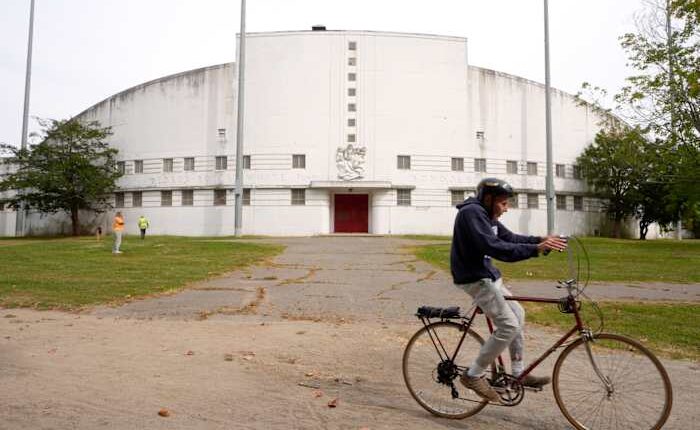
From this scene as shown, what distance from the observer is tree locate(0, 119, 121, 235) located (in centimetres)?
3475

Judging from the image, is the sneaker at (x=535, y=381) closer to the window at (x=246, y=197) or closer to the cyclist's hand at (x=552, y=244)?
the cyclist's hand at (x=552, y=244)

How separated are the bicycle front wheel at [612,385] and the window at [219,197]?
109 feet

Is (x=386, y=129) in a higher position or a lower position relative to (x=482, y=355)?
higher

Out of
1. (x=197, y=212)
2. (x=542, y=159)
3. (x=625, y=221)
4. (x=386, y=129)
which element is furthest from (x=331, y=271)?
(x=625, y=221)

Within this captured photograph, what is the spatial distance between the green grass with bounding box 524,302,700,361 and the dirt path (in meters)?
0.73

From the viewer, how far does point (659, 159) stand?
24.4 meters

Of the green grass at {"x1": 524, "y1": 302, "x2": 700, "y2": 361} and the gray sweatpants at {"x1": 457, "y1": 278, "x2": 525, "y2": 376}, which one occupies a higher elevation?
the gray sweatpants at {"x1": 457, "y1": 278, "x2": 525, "y2": 376}

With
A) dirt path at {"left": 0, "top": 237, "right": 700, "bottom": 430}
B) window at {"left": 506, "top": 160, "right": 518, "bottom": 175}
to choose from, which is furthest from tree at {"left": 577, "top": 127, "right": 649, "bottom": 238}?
dirt path at {"left": 0, "top": 237, "right": 700, "bottom": 430}

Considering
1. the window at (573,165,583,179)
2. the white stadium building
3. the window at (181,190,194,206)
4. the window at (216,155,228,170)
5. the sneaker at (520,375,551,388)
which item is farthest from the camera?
the window at (573,165,583,179)

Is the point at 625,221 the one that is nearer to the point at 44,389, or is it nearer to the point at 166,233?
the point at 166,233

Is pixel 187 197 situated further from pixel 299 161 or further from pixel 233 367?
pixel 233 367

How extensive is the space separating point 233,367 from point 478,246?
287cm

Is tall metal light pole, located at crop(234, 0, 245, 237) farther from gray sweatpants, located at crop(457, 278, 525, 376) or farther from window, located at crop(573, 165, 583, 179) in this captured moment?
gray sweatpants, located at crop(457, 278, 525, 376)

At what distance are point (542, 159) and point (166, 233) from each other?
2842 cm
